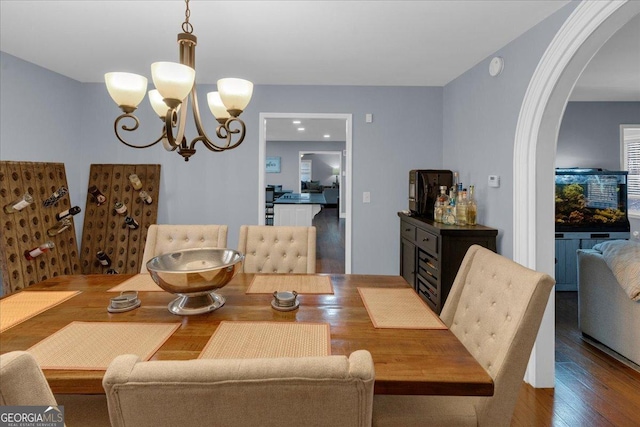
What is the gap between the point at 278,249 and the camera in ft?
7.62

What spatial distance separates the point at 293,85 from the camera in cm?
374

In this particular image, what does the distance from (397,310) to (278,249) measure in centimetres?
102

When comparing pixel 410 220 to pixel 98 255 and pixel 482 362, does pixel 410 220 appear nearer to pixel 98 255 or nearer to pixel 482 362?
pixel 482 362

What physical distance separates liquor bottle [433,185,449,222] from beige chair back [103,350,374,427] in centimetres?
255

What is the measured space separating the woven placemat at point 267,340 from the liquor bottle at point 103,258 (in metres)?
2.90

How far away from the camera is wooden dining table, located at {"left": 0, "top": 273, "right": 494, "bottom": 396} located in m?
0.98

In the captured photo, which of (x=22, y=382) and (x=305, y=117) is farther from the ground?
Result: (x=305, y=117)

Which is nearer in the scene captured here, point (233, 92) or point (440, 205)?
point (233, 92)

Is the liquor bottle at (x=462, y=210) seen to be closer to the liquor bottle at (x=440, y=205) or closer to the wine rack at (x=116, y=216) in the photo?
the liquor bottle at (x=440, y=205)

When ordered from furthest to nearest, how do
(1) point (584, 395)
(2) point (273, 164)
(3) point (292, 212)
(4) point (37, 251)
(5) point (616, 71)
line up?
(2) point (273, 164), (3) point (292, 212), (5) point (616, 71), (4) point (37, 251), (1) point (584, 395)

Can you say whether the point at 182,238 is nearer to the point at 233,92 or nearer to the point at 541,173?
the point at 233,92

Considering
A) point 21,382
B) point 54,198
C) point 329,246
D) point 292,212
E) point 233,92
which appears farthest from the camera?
point 329,246

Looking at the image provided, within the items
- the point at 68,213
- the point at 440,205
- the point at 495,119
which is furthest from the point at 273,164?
the point at 495,119

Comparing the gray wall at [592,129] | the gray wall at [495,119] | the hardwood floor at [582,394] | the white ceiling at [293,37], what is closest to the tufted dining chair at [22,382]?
the white ceiling at [293,37]
